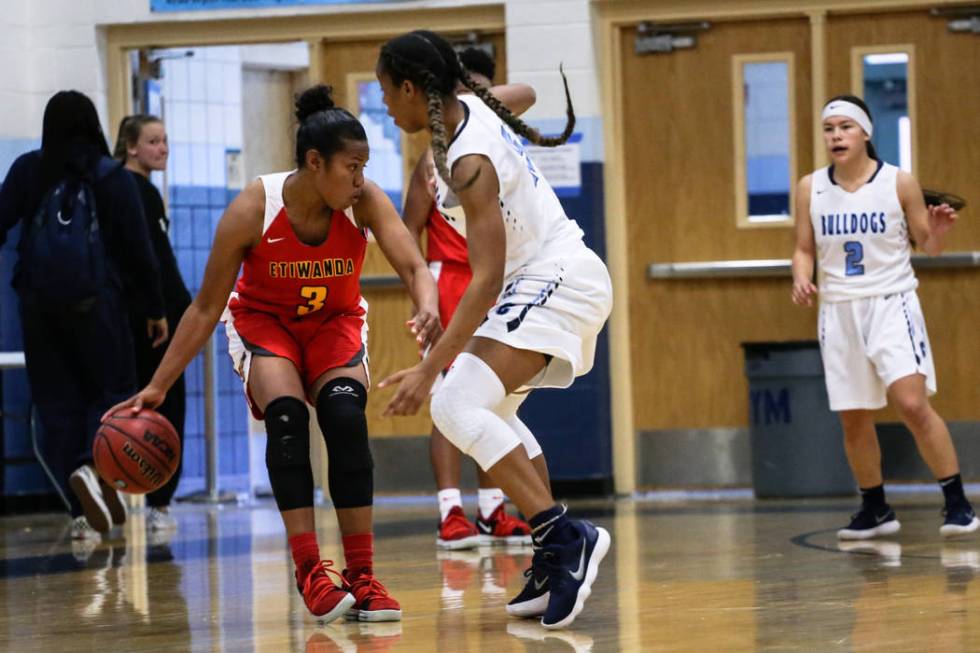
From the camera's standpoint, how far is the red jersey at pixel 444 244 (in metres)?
6.12

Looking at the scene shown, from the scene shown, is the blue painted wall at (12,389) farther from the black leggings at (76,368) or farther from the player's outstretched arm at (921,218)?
the player's outstretched arm at (921,218)

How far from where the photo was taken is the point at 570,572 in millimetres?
3908

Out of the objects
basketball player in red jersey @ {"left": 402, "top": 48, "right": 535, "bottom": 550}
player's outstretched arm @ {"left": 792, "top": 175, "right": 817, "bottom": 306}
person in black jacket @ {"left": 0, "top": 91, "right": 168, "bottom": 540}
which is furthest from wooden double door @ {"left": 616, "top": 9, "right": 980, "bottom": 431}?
person in black jacket @ {"left": 0, "top": 91, "right": 168, "bottom": 540}

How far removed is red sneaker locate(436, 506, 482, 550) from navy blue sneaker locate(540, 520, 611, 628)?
80.6 inches

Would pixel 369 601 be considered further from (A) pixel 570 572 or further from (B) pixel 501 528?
(B) pixel 501 528

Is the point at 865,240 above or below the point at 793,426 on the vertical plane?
above

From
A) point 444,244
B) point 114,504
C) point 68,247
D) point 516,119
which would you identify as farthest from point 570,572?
point 68,247

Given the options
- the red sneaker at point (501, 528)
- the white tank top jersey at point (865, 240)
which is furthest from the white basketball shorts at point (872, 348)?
the red sneaker at point (501, 528)

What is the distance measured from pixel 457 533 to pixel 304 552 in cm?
190

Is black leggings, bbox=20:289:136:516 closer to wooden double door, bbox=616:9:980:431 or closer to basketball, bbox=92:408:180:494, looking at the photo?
basketball, bbox=92:408:180:494

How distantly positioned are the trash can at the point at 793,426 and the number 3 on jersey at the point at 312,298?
13.5 feet

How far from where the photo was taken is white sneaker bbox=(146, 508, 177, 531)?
7.28 m

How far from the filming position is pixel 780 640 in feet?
11.8

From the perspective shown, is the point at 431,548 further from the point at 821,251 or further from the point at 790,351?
the point at 790,351
